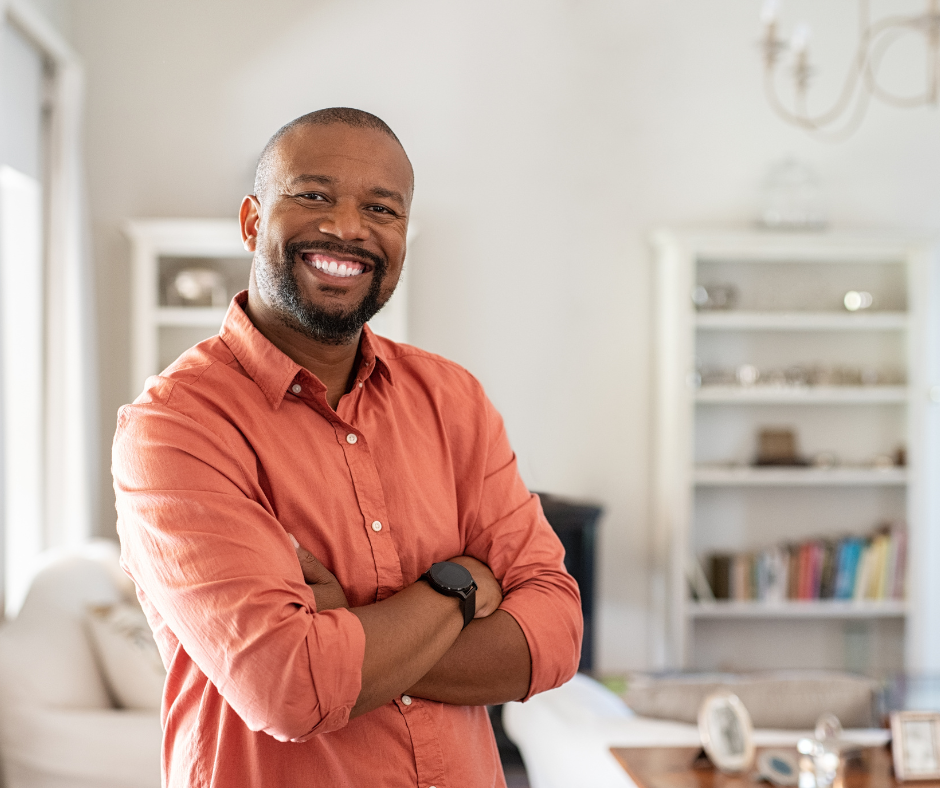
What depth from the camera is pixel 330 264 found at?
3.53ft

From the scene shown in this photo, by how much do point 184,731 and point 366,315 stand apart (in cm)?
51

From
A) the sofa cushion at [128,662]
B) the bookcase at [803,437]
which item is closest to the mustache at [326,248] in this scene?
the sofa cushion at [128,662]

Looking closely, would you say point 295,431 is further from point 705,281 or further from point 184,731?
point 705,281

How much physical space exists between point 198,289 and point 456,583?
2841mm

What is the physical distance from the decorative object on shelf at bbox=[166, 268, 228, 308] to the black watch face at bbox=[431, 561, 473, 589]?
2757 mm

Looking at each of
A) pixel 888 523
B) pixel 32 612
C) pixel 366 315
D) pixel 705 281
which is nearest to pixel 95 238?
pixel 32 612

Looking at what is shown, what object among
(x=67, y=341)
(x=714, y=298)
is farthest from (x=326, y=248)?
(x=714, y=298)

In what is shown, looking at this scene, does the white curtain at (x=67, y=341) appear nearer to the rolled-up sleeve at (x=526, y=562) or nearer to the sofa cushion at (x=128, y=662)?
the sofa cushion at (x=128, y=662)

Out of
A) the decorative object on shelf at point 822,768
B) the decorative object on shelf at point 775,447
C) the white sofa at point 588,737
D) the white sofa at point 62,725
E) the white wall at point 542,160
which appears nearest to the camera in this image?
the decorative object on shelf at point 822,768

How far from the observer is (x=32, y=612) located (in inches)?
101

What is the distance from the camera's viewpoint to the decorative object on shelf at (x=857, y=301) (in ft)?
13.4

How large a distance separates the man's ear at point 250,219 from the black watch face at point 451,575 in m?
0.45

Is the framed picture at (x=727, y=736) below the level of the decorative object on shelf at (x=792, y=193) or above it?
below

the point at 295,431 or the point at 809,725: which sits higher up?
the point at 295,431
